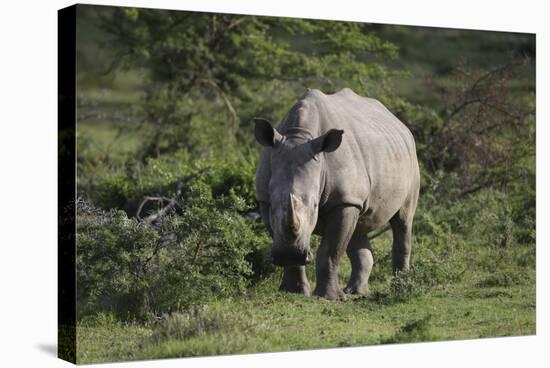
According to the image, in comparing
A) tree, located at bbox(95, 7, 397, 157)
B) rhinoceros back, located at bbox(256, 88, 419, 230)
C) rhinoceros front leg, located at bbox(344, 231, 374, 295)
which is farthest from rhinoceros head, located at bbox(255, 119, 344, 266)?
tree, located at bbox(95, 7, 397, 157)

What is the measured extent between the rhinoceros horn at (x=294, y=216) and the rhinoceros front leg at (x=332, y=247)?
1.04 m

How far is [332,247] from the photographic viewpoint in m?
12.0

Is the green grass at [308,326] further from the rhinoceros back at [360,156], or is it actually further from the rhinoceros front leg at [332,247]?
the rhinoceros back at [360,156]

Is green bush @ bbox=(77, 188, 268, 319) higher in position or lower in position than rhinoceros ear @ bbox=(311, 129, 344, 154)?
lower

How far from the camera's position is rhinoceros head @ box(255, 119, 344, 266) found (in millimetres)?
11070

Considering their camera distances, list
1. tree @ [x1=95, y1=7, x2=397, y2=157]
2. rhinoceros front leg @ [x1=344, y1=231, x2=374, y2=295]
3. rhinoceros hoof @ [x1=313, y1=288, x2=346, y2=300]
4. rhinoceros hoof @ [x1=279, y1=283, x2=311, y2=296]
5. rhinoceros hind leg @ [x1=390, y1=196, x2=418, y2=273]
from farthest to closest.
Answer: tree @ [x1=95, y1=7, x2=397, y2=157]
rhinoceros hind leg @ [x1=390, y1=196, x2=418, y2=273]
rhinoceros front leg @ [x1=344, y1=231, x2=374, y2=295]
rhinoceros hoof @ [x1=279, y1=283, x2=311, y2=296]
rhinoceros hoof @ [x1=313, y1=288, x2=346, y2=300]

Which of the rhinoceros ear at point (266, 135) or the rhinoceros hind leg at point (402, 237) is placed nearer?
the rhinoceros ear at point (266, 135)

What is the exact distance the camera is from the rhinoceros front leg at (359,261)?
13094 millimetres

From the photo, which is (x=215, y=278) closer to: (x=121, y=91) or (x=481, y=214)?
(x=481, y=214)

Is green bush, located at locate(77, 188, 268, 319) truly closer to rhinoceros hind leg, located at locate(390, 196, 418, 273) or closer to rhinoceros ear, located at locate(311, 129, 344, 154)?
rhinoceros ear, located at locate(311, 129, 344, 154)

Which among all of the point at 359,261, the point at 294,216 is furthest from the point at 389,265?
the point at 294,216

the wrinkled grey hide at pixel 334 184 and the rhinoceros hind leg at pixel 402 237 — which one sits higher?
the wrinkled grey hide at pixel 334 184

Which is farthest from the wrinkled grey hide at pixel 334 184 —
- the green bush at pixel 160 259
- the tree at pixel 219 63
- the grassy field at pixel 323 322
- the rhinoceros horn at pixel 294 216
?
the tree at pixel 219 63

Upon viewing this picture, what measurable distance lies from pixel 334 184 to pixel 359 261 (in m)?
1.56
